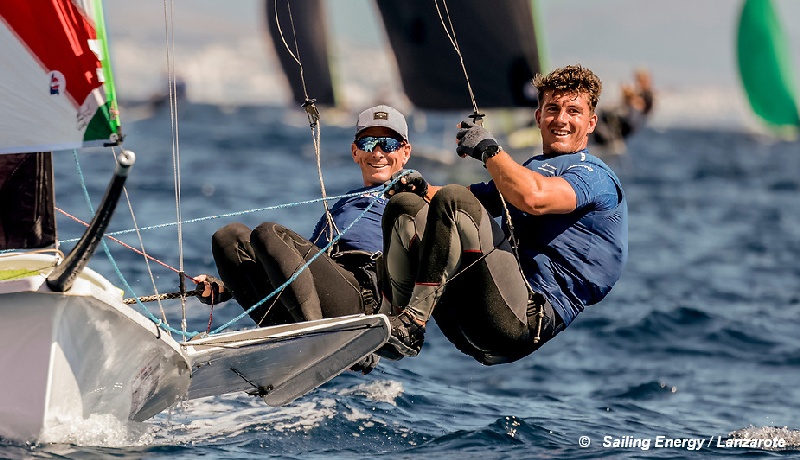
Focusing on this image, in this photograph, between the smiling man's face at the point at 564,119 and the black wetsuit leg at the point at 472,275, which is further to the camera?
the smiling man's face at the point at 564,119

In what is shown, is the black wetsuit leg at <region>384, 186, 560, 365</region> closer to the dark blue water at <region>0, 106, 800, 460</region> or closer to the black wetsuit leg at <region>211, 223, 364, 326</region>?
the black wetsuit leg at <region>211, 223, 364, 326</region>

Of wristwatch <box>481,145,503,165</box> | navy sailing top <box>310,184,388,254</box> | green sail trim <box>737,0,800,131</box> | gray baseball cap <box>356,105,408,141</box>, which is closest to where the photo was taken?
wristwatch <box>481,145,503,165</box>

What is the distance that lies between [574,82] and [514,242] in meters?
0.63

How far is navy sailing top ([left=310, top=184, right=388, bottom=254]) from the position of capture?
4762 millimetres

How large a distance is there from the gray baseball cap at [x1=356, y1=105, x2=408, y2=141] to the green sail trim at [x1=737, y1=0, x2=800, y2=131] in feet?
94.5

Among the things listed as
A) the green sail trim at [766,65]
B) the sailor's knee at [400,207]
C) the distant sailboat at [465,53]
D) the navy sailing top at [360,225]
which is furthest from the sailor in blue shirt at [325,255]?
the green sail trim at [766,65]

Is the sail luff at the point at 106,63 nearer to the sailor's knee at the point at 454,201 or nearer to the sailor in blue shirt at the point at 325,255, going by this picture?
the sailor in blue shirt at the point at 325,255

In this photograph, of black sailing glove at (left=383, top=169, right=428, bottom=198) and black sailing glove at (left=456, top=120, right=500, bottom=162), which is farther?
black sailing glove at (left=383, top=169, right=428, bottom=198)

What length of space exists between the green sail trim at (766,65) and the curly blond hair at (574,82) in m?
28.8

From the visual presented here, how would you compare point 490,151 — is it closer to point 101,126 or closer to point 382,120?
point 382,120

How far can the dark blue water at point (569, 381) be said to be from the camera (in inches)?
192

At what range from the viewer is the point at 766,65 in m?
31.9

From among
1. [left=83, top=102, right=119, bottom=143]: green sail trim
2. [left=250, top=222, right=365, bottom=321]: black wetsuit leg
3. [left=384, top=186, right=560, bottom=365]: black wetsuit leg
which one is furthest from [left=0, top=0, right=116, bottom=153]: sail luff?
[left=384, top=186, right=560, bottom=365]: black wetsuit leg

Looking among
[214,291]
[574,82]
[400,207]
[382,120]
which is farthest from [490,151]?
[214,291]
